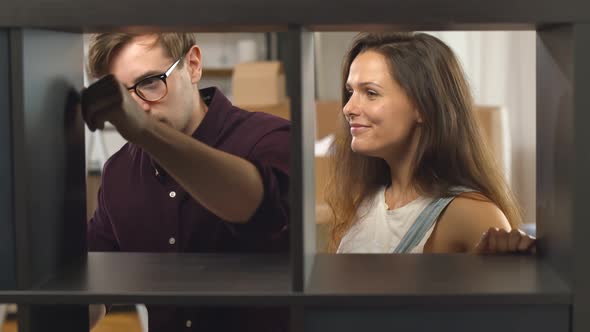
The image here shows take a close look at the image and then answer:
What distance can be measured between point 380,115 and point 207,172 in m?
0.89

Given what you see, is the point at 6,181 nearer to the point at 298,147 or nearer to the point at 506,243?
the point at 298,147

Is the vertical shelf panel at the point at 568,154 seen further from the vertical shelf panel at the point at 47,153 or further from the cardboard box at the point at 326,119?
the cardboard box at the point at 326,119

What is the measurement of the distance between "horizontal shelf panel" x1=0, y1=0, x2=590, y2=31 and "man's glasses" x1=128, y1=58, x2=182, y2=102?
70cm

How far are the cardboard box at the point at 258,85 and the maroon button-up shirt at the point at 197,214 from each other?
337cm

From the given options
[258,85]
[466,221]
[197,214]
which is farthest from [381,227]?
[258,85]

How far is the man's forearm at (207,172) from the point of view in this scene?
4.05 ft

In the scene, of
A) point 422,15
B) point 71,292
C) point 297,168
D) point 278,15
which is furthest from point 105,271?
point 422,15

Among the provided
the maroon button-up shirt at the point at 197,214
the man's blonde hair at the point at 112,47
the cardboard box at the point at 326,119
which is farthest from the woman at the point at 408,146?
the cardboard box at the point at 326,119

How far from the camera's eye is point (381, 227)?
2.09 meters

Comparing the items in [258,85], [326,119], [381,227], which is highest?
[258,85]

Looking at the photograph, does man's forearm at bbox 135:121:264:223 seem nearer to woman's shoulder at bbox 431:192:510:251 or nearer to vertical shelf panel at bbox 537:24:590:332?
vertical shelf panel at bbox 537:24:590:332

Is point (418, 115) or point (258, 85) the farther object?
point (258, 85)

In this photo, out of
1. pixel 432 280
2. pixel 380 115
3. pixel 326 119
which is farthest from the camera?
pixel 326 119

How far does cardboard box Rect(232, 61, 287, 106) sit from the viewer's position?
5.43 meters
